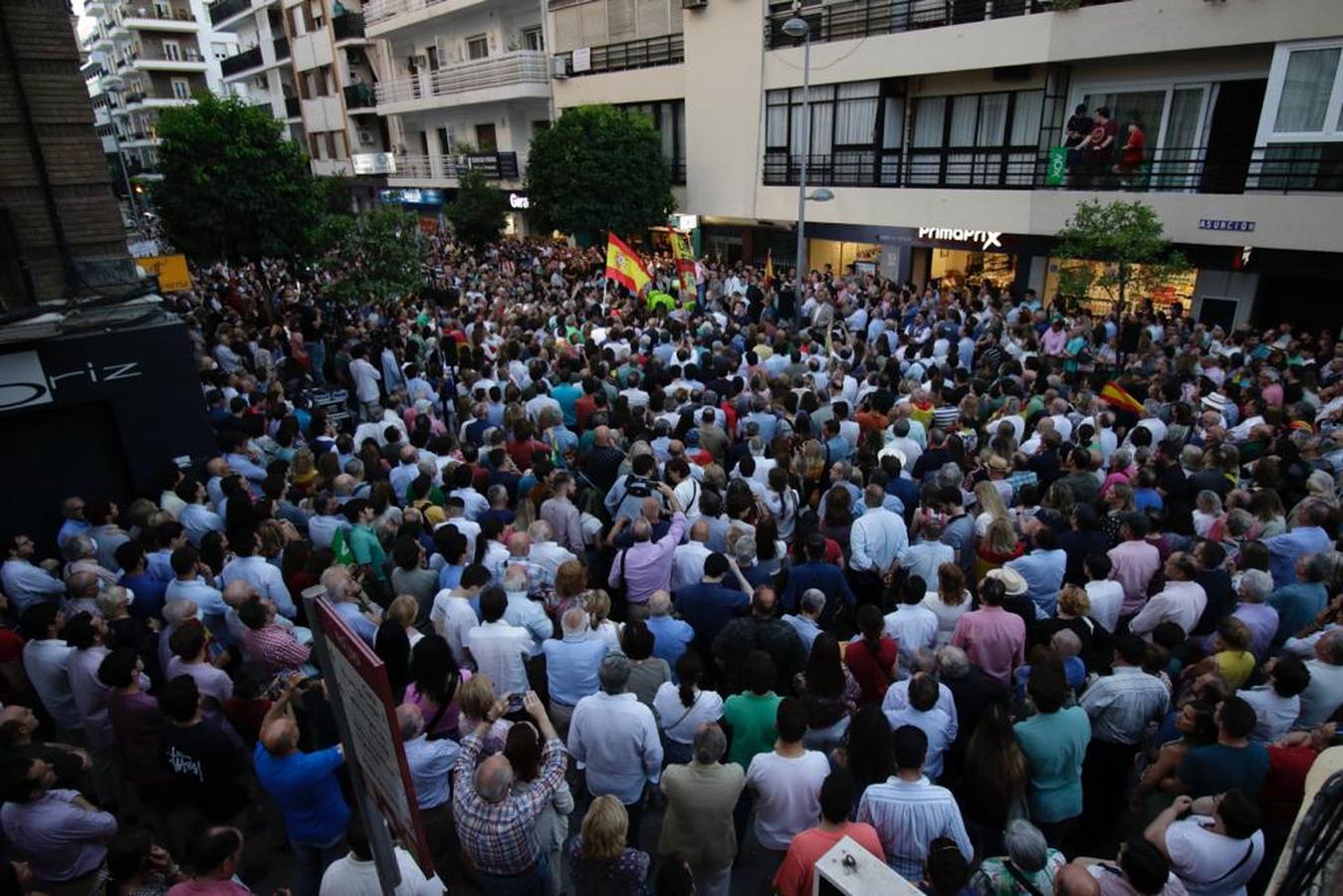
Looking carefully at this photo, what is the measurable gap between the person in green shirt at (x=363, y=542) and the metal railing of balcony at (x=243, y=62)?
50.0 metres

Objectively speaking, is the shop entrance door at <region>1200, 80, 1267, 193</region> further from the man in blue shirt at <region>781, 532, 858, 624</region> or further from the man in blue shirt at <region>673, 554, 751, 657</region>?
the man in blue shirt at <region>673, 554, 751, 657</region>

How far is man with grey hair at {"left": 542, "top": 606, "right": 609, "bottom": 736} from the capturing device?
479 centimetres

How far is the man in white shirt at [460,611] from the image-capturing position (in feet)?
16.9

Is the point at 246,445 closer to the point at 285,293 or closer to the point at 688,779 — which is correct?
the point at 688,779

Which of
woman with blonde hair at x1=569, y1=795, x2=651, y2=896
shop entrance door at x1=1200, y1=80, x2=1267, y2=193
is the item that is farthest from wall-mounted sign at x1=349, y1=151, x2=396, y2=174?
woman with blonde hair at x1=569, y1=795, x2=651, y2=896

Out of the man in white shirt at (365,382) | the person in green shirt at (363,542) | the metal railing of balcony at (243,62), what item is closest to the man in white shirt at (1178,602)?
the person in green shirt at (363,542)

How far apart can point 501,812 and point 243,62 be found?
55943 mm

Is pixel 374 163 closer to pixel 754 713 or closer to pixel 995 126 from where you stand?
pixel 995 126

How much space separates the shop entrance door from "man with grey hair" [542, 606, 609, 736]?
15.8m

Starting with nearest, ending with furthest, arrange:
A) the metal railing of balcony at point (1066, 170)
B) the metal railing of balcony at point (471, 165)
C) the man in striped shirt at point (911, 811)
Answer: the man in striped shirt at point (911, 811) → the metal railing of balcony at point (1066, 170) → the metal railing of balcony at point (471, 165)

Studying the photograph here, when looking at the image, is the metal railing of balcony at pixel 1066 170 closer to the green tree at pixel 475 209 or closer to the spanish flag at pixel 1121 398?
the spanish flag at pixel 1121 398

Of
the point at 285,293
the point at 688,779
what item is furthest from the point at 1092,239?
the point at 285,293

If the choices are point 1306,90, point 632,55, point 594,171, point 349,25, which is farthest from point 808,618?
point 349,25

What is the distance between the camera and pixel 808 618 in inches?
199
